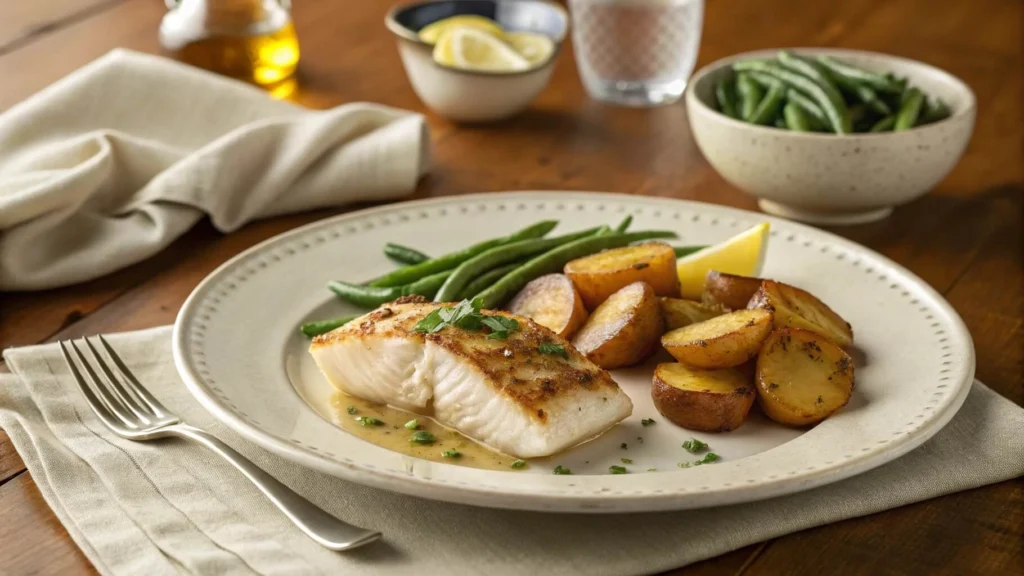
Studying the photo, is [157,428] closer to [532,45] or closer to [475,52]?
[475,52]

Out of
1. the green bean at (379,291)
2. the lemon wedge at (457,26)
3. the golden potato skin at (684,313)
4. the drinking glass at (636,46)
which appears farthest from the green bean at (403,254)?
the drinking glass at (636,46)

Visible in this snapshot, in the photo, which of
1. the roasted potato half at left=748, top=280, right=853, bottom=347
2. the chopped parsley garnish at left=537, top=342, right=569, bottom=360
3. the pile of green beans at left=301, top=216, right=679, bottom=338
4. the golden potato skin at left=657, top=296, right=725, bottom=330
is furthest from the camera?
the pile of green beans at left=301, top=216, right=679, bottom=338

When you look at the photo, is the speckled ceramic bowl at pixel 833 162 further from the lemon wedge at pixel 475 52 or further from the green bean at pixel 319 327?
the green bean at pixel 319 327

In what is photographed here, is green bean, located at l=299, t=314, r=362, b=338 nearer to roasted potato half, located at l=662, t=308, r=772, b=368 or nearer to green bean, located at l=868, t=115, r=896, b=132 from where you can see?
roasted potato half, located at l=662, t=308, r=772, b=368

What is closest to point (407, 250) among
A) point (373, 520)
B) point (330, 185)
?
point (330, 185)

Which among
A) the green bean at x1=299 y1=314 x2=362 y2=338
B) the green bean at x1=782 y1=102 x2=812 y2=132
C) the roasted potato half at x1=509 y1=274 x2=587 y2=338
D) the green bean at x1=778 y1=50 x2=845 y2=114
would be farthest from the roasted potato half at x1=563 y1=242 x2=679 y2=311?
the green bean at x1=778 y1=50 x2=845 y2=114
